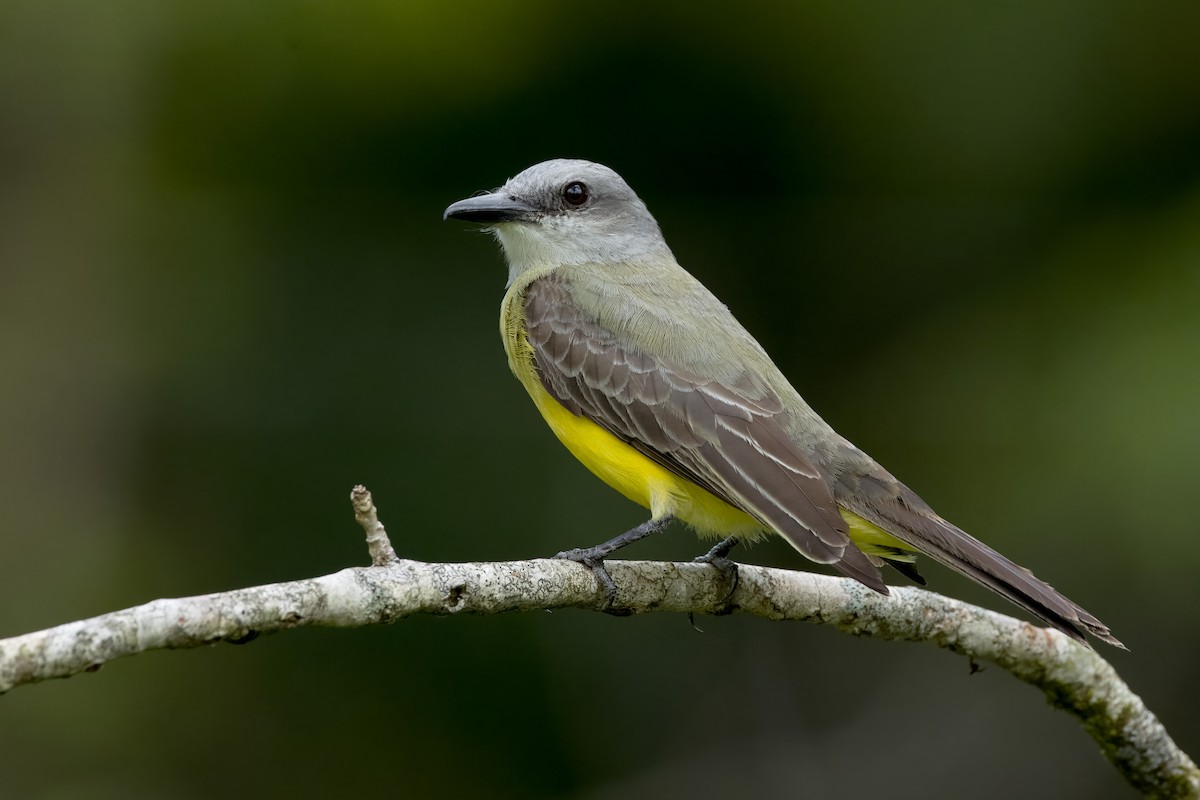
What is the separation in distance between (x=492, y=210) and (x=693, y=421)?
1.60m

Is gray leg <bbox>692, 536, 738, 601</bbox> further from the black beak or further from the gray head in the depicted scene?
the black beak

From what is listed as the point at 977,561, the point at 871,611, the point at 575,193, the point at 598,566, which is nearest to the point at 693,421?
the point at 598,566

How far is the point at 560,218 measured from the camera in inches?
259

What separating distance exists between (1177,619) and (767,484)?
390 centimetres

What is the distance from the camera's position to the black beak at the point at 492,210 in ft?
20.7

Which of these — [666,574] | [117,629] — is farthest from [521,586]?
[117,629]

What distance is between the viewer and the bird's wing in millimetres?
5012

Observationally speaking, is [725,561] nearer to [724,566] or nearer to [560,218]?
[724,566]

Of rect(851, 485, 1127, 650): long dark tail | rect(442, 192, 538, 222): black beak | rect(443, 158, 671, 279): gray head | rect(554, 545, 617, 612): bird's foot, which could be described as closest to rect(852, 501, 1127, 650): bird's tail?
rect(851, 485, 1127, 650): long dark tail

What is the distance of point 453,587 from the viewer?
407 cm

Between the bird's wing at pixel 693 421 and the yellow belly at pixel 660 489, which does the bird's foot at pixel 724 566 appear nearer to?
the yellow belly at pixel 660 489

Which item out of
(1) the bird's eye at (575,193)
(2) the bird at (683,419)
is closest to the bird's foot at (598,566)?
(2) the bird at (683,419)

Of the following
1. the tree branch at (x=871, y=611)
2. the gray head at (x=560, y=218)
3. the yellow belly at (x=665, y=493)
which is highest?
the gray head at (x=560, y=218)

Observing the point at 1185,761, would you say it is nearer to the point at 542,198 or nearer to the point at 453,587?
the point at 453,587
